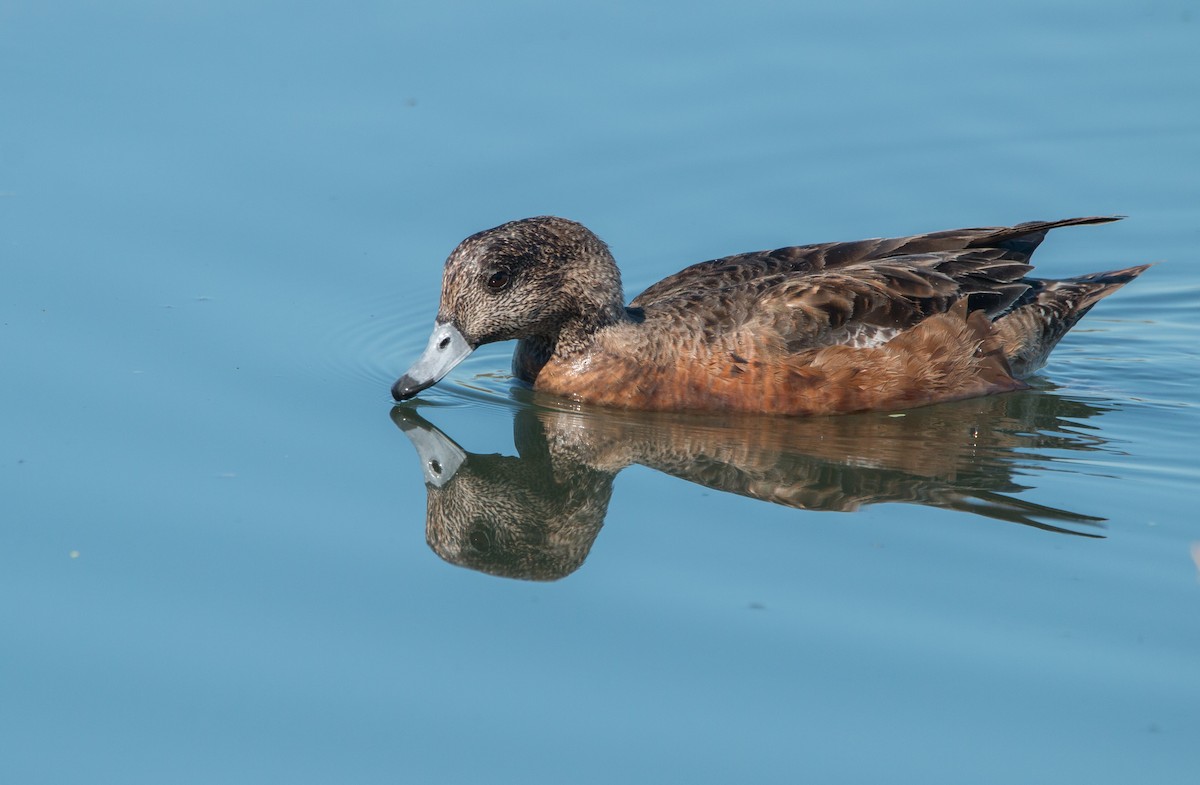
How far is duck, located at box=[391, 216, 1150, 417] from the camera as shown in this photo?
990cm

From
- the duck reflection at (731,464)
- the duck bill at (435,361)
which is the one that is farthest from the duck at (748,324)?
the duck reflection at (731,464)

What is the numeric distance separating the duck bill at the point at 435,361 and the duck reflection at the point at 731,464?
0.21 metres

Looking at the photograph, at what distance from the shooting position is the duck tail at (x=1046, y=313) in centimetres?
1059

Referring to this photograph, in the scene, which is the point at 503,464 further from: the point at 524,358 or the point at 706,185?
the point at 706,185

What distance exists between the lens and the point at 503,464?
943cm

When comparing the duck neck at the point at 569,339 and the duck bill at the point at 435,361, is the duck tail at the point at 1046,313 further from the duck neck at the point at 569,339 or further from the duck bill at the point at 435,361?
the duck bill at the point at 435,361

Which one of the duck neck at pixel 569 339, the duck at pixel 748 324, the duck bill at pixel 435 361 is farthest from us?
the duck neck at pixel 569 339

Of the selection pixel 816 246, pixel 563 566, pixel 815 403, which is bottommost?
pixel 563 566

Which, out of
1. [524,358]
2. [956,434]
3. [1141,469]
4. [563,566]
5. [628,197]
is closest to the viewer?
[563,566]

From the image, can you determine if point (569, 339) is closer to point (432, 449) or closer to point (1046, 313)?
point (432, 449)

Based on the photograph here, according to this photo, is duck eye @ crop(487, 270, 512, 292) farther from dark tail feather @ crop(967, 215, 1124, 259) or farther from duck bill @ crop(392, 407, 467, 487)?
dark tail feather @ crop(967, 215, 1124, 259)

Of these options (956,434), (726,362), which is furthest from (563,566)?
(956,434)

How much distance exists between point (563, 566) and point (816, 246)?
338cm

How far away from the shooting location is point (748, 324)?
9.96m
